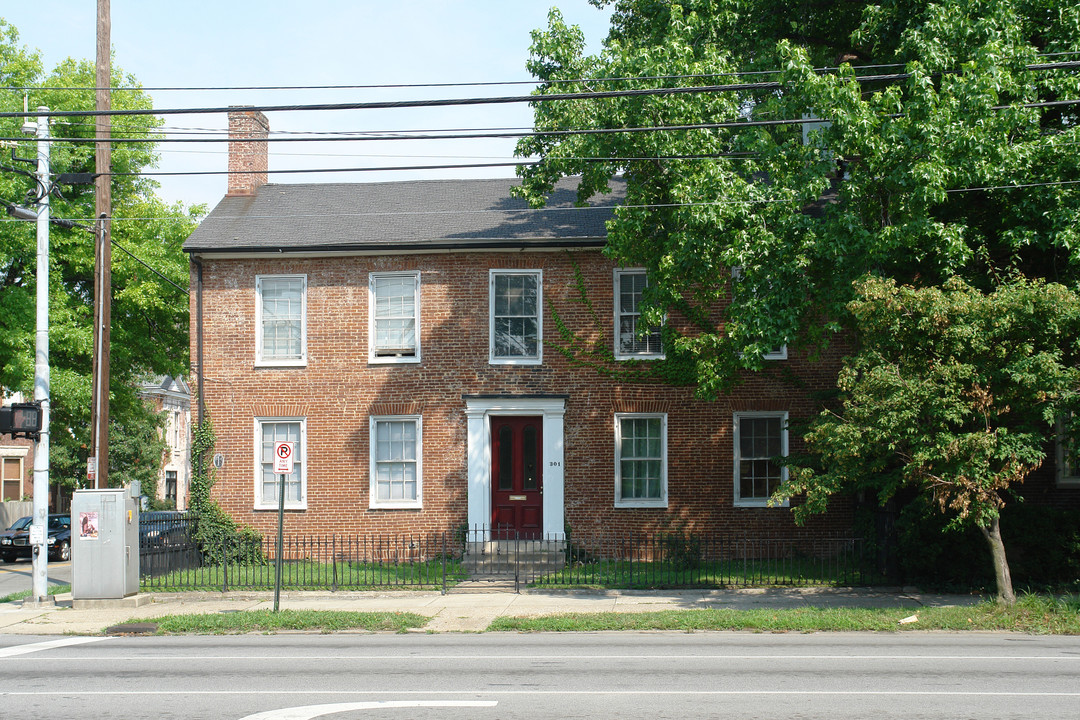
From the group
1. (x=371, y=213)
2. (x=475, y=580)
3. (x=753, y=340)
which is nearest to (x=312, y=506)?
(x=475, y=580)

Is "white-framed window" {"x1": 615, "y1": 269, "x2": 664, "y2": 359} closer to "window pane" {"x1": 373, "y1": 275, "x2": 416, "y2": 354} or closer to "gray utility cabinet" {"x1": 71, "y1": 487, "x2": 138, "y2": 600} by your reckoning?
"window pane" {"x1": 373, "y1": 275, "x2": 416, "y2": 354}

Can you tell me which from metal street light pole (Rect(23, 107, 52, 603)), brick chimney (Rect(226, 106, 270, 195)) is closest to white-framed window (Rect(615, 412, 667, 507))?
metal street light pole (Rect(23, 107, 52, 603))

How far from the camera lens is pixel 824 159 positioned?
14625mm

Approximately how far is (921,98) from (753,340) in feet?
15.0

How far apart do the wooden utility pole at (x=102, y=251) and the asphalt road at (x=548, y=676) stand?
198 inches

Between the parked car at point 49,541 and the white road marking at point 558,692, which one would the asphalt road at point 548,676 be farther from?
the parked car at point 49,541

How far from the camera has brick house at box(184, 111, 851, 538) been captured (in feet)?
65.4

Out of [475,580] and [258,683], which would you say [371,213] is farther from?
[258,683]

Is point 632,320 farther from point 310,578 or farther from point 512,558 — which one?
point 310,578

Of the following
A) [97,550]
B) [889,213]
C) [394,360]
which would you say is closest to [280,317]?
[394,360]

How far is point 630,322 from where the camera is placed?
20.3m

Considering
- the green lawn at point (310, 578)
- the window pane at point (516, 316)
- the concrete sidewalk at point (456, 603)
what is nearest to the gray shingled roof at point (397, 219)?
the window pane at point (516, 316)

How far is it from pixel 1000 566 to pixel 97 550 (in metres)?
14.5

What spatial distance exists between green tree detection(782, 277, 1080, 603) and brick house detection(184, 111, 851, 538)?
6.23 m
